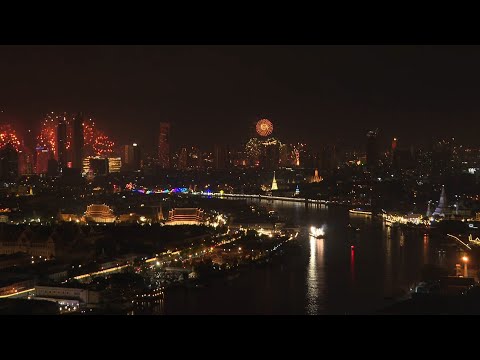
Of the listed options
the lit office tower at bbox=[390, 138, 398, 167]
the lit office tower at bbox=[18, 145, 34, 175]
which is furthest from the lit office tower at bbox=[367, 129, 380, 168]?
the lit office tower at bbox=[18, 145, 34, 175]

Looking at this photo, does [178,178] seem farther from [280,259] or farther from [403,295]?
[403,295]

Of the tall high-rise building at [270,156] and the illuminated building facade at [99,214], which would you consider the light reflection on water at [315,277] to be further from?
the tall high-rise building at [270,156]

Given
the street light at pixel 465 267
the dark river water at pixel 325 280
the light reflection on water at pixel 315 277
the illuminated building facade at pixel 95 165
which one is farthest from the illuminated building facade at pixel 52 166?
the street light at pixel 465 267

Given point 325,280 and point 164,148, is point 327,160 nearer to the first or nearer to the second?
point 164,148

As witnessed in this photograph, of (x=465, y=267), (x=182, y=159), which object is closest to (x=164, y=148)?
(x=182, y=159)
